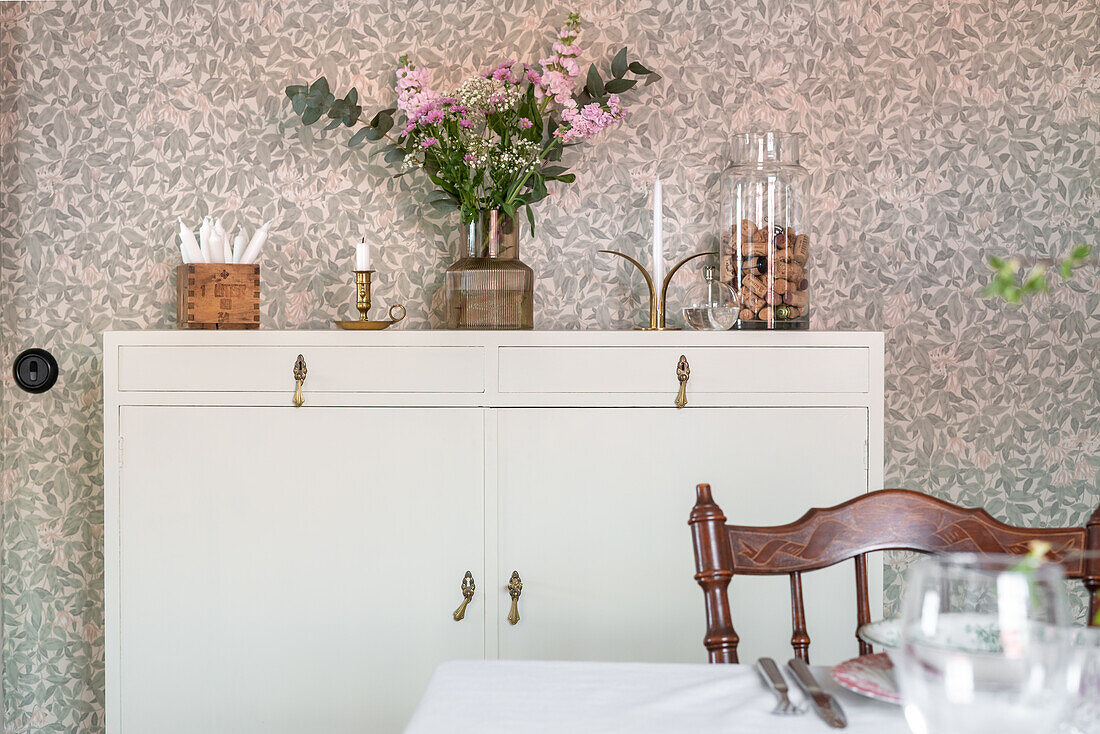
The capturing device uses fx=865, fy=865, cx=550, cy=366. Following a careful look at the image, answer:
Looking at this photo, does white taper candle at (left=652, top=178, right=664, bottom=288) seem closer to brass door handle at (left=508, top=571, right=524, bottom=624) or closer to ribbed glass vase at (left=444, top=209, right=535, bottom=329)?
ribbed glass vase at (left=444, top=209, right=535, bottom=329)

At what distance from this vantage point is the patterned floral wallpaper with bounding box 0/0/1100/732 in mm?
2049

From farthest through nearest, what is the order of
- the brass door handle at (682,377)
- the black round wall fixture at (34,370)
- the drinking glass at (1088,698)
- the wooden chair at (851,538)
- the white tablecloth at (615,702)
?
the black round wall fixture at (34,370) → the brass door handle at (682,377) → the wooden chair at (851,538) → the white tablecloth at (615,702) → the drinking glass at (1088,698)

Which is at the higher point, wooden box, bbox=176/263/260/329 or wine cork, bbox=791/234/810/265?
wine cork, bbox=791/234/810/265

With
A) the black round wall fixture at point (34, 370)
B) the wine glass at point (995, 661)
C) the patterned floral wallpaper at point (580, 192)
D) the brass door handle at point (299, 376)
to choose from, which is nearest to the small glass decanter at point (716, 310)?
the patterned floral wallpaper at point (580, 192)

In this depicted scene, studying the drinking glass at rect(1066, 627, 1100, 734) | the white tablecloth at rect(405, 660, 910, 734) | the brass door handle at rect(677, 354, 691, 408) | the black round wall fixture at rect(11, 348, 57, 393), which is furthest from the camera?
the black round wall fixture at rect(11, 348, 57, 393)

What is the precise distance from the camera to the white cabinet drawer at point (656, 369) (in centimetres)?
169

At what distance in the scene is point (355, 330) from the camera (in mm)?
1735

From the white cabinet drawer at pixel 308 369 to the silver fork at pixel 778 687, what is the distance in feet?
3.13

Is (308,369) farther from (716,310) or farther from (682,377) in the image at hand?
(716,310)

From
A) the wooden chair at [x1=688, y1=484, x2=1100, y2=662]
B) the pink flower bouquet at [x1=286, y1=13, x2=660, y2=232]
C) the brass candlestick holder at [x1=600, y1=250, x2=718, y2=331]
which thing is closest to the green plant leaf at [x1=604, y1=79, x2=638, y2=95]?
the pink flower bouquet at [x1=286, y1=13, x2=660, y2=232]

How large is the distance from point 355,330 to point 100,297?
0.75m

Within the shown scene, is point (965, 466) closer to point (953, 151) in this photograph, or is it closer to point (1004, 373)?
point (1004, 373)

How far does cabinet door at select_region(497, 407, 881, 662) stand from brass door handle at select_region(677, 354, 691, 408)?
0.09ft

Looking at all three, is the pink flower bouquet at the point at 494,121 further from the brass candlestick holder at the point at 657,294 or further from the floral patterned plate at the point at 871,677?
the floral patterned plate at the point at 871,677
